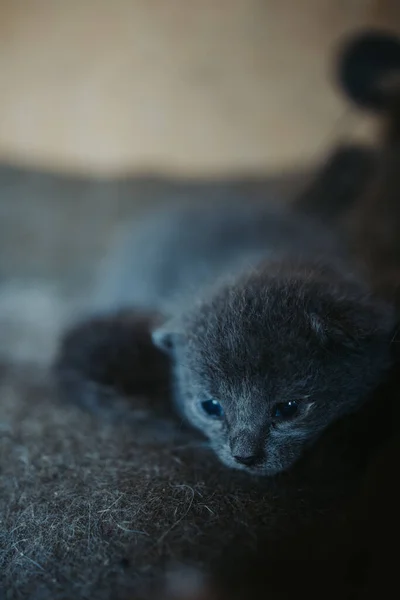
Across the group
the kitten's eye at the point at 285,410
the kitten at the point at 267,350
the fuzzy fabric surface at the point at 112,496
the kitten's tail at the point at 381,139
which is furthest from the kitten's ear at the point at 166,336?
the kitten's tail at the point at 381,139

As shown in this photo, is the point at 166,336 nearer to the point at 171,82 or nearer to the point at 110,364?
the point at 110,364

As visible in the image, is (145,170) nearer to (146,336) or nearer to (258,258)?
(258,258)

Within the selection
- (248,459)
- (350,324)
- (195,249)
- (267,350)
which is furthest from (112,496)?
(195,249)

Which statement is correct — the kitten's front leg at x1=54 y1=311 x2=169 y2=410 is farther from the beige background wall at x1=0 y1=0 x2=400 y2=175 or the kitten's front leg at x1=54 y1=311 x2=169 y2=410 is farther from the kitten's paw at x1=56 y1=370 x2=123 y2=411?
the beige background wall at x1=0 y1=0 x2=400 y2=175

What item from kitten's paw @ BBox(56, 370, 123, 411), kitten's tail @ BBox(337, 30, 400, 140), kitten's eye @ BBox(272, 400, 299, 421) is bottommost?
kitten's paw @ BBox(56, 370, 123, 411)

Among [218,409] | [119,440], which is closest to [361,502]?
[218,409]

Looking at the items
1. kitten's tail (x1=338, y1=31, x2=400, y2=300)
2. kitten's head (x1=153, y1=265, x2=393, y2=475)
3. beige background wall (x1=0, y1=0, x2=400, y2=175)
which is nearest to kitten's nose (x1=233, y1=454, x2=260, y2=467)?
kitten's head (x1=153, y1=265, x2=393, y2=475)
